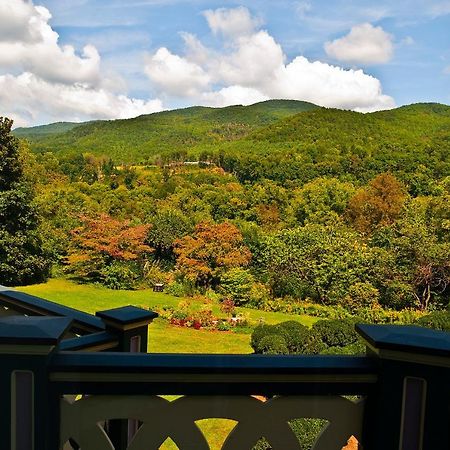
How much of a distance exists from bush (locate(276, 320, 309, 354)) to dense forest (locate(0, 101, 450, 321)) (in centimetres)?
459

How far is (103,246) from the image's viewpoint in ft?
49.0

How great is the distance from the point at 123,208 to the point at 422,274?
12.9 metres

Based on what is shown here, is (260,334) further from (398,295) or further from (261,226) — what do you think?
(261,226)

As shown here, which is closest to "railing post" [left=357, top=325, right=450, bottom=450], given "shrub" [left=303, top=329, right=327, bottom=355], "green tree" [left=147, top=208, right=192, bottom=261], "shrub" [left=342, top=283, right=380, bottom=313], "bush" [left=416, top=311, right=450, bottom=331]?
"shrub" [left=303, top=329, right=327, bottom=355]

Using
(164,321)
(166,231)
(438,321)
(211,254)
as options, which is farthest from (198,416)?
(166,231)

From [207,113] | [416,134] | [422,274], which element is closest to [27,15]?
[422,274]

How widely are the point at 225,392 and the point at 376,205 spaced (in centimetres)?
1882

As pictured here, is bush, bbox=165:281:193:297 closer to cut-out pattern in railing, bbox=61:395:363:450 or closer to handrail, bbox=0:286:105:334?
handrail, bbox=0:286:105:334

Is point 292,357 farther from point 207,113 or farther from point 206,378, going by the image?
point 207,113

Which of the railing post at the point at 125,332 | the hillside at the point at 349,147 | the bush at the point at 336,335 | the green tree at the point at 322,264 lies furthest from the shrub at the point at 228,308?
the hillside at the point at 349,147

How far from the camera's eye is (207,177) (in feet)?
88.2

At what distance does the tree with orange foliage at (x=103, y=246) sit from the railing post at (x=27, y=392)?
566 inches

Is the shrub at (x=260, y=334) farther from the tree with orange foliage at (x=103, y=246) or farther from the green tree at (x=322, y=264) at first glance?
the tree with orange foliage at (x=103, y=246)

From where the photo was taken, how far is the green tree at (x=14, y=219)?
13.1 m
